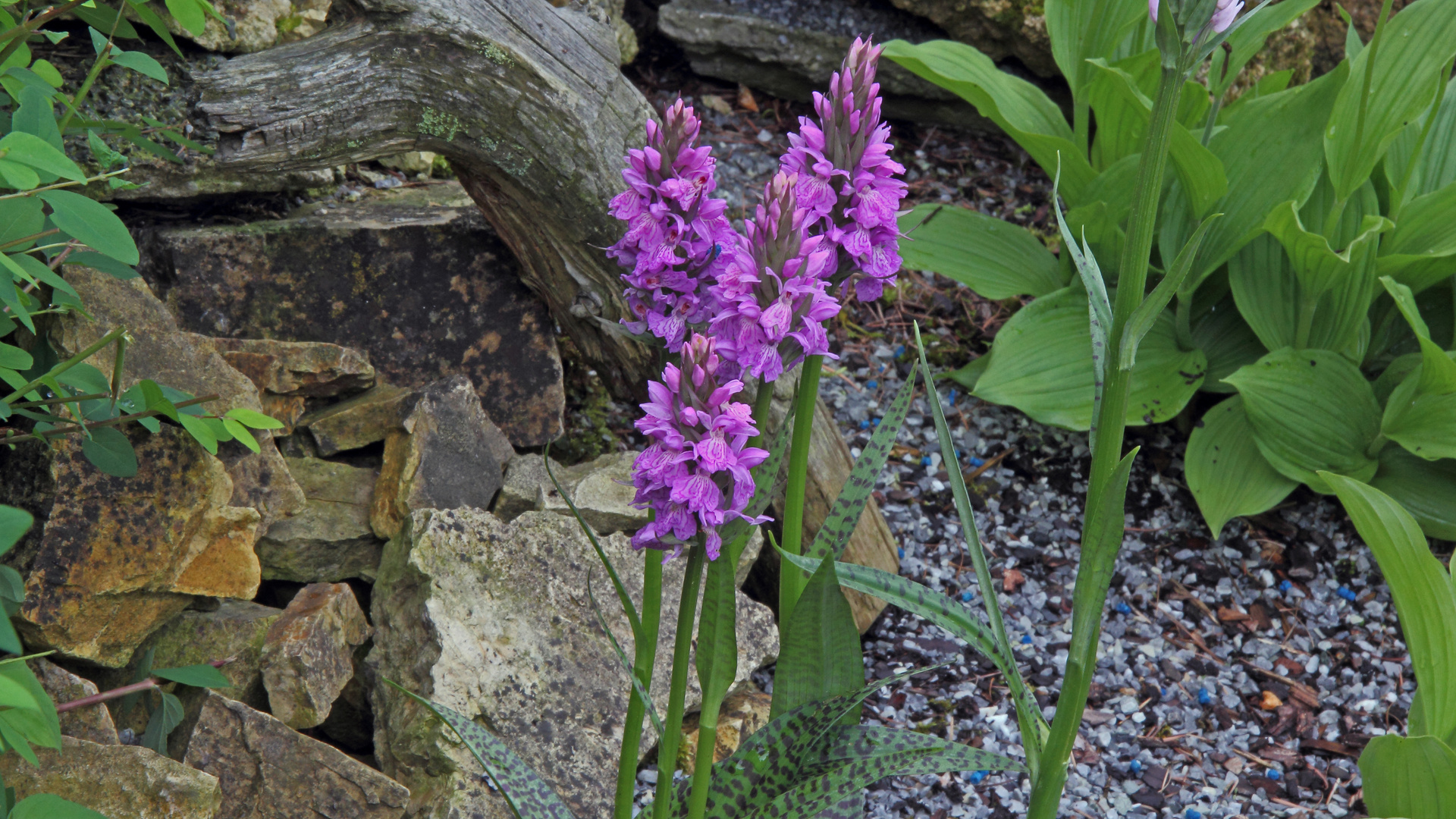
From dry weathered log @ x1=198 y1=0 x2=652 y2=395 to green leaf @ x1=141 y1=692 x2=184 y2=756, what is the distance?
116cm

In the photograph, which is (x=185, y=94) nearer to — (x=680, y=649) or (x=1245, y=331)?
(x=680, y=649)

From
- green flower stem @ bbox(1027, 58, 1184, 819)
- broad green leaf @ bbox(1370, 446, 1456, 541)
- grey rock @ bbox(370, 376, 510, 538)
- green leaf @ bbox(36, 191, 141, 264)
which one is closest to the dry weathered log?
grey rock @ bbox(370, 376, 510, 538)

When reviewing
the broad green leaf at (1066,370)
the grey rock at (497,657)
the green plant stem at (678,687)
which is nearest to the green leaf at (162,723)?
the grey rock at (497,657)

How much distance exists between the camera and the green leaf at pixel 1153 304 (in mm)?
1188

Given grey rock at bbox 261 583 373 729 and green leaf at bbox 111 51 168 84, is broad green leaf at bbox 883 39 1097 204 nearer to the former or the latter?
green leaf at bbox 111 51 168 84

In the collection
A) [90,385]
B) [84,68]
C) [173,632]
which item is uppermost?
[84,68]

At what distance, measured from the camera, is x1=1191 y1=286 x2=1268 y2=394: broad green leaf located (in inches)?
119

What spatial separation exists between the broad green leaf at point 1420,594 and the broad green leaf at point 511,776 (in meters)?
1.45

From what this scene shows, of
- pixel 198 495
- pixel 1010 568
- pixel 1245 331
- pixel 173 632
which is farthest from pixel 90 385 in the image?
pixel 1245 331

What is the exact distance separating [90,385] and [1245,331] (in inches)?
116

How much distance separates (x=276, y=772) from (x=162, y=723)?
0.21 m

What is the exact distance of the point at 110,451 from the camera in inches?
59.1

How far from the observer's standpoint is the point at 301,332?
7.98 ft

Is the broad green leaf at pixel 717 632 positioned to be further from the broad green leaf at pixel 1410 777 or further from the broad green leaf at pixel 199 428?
the broad green leaf at pixel 1410 777
